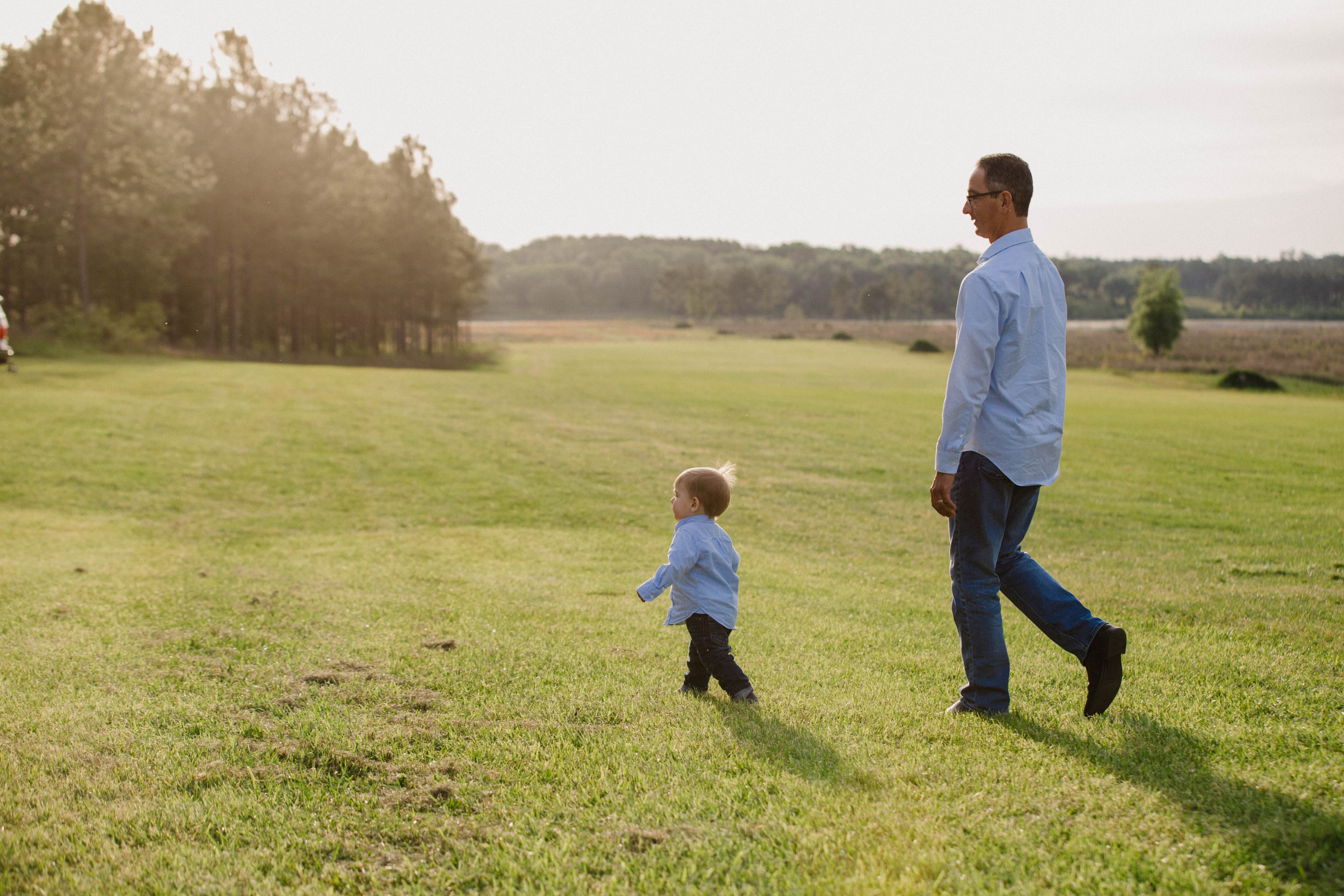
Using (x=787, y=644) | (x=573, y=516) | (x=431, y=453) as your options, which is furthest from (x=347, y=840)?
(x=431, y=453)

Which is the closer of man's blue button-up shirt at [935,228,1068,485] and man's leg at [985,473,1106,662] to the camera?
man's blue button-up shirt at [935,228,1068,485]

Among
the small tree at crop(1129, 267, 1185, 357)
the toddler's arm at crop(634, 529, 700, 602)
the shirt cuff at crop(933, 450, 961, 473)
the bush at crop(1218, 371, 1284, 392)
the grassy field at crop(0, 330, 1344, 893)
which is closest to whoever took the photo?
the grassy field at crop(0, 330, 1344, 893)

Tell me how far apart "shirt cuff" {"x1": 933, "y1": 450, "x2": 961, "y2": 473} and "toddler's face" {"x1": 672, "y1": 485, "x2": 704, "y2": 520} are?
128 cm

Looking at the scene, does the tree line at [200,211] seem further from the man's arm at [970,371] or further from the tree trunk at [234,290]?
the man's arm at [970,371]

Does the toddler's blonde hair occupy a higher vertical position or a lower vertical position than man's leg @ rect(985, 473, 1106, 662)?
higher

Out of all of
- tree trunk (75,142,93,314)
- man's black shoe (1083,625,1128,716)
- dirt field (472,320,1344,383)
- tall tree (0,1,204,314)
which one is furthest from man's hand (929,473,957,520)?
dirt field (472,320,1344,383)

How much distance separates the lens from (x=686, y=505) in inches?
182

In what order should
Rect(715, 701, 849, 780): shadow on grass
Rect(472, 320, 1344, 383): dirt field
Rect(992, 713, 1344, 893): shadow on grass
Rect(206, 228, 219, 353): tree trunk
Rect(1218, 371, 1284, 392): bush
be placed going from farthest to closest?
Rect(472, 320, 1344, 383): dirt field < Rect(1218, 371, 1284, 392): bush < Rect(206, 228, 219, 353): tree trunk < Rect(715, 701, 849, 780): shadow on grass < Rect(992, 713, 1344, 893): shadow on grass

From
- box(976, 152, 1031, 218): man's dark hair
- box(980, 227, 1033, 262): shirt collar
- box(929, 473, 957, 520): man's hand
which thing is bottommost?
box(929, 473, 957, 520): man's hand

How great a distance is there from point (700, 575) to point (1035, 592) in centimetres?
170

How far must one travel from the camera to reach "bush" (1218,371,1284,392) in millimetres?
45469

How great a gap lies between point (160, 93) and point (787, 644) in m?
41.2

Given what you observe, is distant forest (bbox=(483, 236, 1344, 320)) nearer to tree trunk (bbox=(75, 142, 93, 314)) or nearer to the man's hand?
tree trunk (bbox=(75, 142, 93, 314))

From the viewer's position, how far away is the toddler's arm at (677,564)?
14.9 ft
